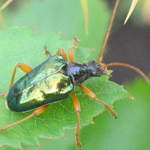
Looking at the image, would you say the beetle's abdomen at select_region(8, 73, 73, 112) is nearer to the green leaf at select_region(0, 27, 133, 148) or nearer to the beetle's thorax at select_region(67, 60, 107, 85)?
the green leaf at select_region(0, 27, 133, 148)

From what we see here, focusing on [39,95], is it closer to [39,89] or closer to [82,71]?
[39,89]

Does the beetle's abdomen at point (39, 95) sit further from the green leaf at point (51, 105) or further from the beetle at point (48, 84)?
the green leaf at point (51, 105)

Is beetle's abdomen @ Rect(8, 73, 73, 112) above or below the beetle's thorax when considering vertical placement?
below

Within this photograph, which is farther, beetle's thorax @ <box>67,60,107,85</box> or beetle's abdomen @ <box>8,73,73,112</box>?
beetle's thorax @ <box>67,60,107,85</box>

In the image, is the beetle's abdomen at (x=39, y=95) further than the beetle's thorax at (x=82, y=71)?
No

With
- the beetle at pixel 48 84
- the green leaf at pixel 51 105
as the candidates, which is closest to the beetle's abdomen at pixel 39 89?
the beetle at pixel 48 84

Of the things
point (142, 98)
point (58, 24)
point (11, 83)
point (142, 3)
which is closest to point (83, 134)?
point (142, 98)

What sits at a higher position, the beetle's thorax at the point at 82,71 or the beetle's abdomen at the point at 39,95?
the beetle's thorax at the point at 82,71

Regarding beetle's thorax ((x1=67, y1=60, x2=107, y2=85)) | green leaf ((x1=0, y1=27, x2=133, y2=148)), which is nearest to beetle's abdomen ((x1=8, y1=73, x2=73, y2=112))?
green leaf ((x1=0, y1=27, x2=133, y2=148))
